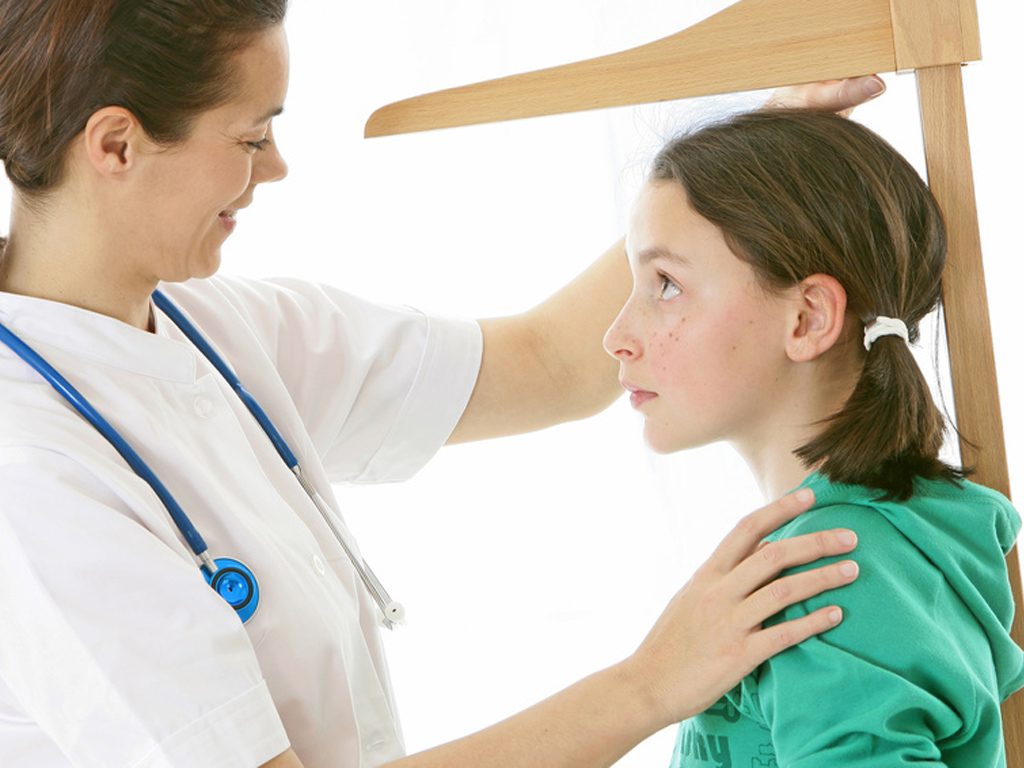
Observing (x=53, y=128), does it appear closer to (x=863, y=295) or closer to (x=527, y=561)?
(x=863, y=295)

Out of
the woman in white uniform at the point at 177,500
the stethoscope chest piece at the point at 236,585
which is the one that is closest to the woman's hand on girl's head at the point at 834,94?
the woman in white uniform at the point at 177,500

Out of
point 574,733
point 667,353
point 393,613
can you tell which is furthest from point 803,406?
point 393,613

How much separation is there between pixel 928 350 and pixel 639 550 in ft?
2.01

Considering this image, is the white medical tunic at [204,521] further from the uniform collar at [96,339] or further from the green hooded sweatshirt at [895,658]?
the green hooded sweatshirt at [895,658]

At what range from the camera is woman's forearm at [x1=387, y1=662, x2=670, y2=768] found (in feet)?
3.89

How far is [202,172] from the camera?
127 cm

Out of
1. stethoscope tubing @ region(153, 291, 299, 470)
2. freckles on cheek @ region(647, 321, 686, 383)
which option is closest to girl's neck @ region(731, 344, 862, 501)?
freckles on cheek @ region(647, 321, 686, 383)

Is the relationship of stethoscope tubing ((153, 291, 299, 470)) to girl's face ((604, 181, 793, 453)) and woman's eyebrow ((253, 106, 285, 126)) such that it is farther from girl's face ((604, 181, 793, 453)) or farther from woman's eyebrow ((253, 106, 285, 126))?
girl's face ((604, 181, 793, 453))

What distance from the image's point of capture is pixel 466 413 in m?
1.66

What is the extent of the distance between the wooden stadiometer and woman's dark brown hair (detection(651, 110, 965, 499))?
0.13ft

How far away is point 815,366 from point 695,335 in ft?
0.41

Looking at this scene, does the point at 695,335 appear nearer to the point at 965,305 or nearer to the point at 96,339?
the point at 965,305

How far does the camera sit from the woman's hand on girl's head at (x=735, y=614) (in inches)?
43.9

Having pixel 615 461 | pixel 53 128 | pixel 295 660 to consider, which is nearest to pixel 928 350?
pixel 615 461
